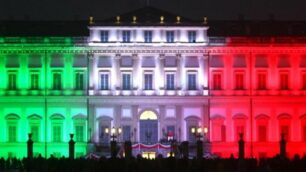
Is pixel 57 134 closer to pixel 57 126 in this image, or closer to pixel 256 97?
pixel 57 126

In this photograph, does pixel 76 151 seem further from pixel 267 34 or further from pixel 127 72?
pixel 267 34

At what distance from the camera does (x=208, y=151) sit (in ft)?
265

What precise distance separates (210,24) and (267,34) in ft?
14.7

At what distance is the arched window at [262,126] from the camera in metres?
82.6

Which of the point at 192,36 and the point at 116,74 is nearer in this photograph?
the point at 116,74

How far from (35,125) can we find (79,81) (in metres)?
4.52

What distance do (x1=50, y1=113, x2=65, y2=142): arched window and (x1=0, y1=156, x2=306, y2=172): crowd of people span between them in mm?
26255

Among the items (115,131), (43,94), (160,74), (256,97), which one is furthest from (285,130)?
(43,94)

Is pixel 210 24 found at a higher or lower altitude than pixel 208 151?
higher

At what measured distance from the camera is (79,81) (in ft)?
270

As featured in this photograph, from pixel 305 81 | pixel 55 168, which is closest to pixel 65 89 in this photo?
pixel 305 81

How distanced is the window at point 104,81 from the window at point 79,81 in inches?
55.4

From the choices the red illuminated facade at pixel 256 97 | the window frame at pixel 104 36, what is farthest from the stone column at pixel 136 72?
the red illuminated facade at pixel 256 97

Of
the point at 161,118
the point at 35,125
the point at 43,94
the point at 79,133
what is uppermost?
the point at 43,94
